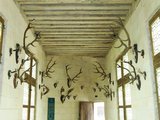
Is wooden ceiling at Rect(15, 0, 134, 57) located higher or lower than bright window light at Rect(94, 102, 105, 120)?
higher

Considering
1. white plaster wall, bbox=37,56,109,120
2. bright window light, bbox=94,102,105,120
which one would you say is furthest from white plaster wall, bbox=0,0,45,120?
bright window light, bbox=94,102,105,120

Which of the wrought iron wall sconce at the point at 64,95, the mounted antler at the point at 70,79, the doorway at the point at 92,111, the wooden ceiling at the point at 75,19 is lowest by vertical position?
the doorway at the point at 92,111

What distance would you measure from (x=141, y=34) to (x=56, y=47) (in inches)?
132

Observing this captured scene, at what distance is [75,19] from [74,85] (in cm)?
323

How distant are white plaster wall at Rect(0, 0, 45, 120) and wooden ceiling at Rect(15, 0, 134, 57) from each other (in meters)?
0.37

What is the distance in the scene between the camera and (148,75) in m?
3.18

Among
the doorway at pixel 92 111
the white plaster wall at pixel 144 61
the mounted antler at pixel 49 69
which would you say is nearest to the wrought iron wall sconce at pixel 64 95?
the doorway at pixel 92 111

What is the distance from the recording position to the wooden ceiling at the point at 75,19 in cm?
404

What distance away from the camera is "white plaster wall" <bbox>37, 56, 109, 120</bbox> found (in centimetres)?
709

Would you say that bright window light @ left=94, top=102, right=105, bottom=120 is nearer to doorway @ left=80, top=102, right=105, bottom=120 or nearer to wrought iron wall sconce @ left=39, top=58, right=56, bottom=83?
doorway @ left=80, top=102, right=105, bottom=120

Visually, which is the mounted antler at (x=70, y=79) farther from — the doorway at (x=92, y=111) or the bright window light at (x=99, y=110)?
the bright window light at (x=99, y=110)

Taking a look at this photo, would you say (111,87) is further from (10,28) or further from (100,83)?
(10,28)

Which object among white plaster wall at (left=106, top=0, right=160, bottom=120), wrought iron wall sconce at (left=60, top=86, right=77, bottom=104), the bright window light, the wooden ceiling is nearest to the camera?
white plaster wall at (left=106, top=0, right=160, bottom=120)

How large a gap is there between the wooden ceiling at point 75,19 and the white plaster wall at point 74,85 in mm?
1147
